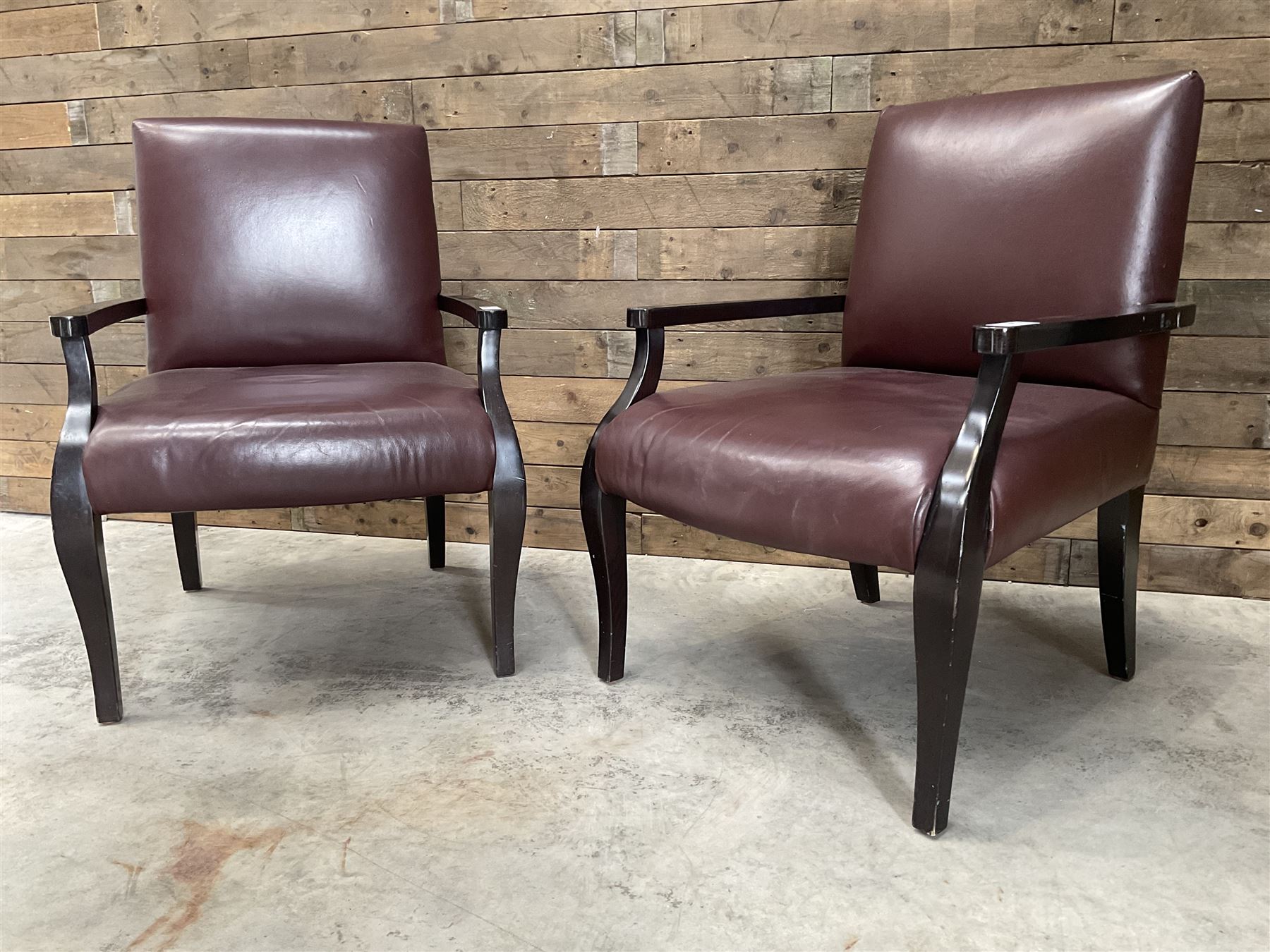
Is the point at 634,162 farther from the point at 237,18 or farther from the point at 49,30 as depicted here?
the point at 49,30

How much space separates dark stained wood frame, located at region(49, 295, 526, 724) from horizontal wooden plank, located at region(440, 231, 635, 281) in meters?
0.50

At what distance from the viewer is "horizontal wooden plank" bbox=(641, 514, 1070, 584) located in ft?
7.19

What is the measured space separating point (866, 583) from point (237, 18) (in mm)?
1971

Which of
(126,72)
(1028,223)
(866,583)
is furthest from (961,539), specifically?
(126,72)

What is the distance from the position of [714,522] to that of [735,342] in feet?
3.17

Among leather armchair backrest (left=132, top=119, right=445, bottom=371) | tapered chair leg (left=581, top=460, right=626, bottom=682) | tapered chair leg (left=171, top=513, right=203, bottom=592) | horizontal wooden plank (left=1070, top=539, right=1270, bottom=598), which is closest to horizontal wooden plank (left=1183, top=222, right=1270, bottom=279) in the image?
horizontal wooden plank (left=1070, top=539, right=1270, bottom=598)

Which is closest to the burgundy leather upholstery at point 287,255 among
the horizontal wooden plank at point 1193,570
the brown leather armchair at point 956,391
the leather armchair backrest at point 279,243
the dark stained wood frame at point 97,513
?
the leather armchair backrest at point 279,243

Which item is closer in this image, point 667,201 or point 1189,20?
point 1189,20

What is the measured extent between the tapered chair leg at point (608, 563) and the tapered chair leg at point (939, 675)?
1.90 ft

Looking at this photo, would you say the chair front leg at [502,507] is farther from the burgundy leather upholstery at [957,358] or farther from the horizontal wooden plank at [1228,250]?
the horizontal wooden plank at [1228,250]

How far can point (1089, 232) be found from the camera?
5.12 ft

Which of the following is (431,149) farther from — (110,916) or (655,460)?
(110,916)

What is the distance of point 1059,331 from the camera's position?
121 cm

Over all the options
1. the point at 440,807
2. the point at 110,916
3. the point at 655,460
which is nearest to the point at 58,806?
the point at 110,916
